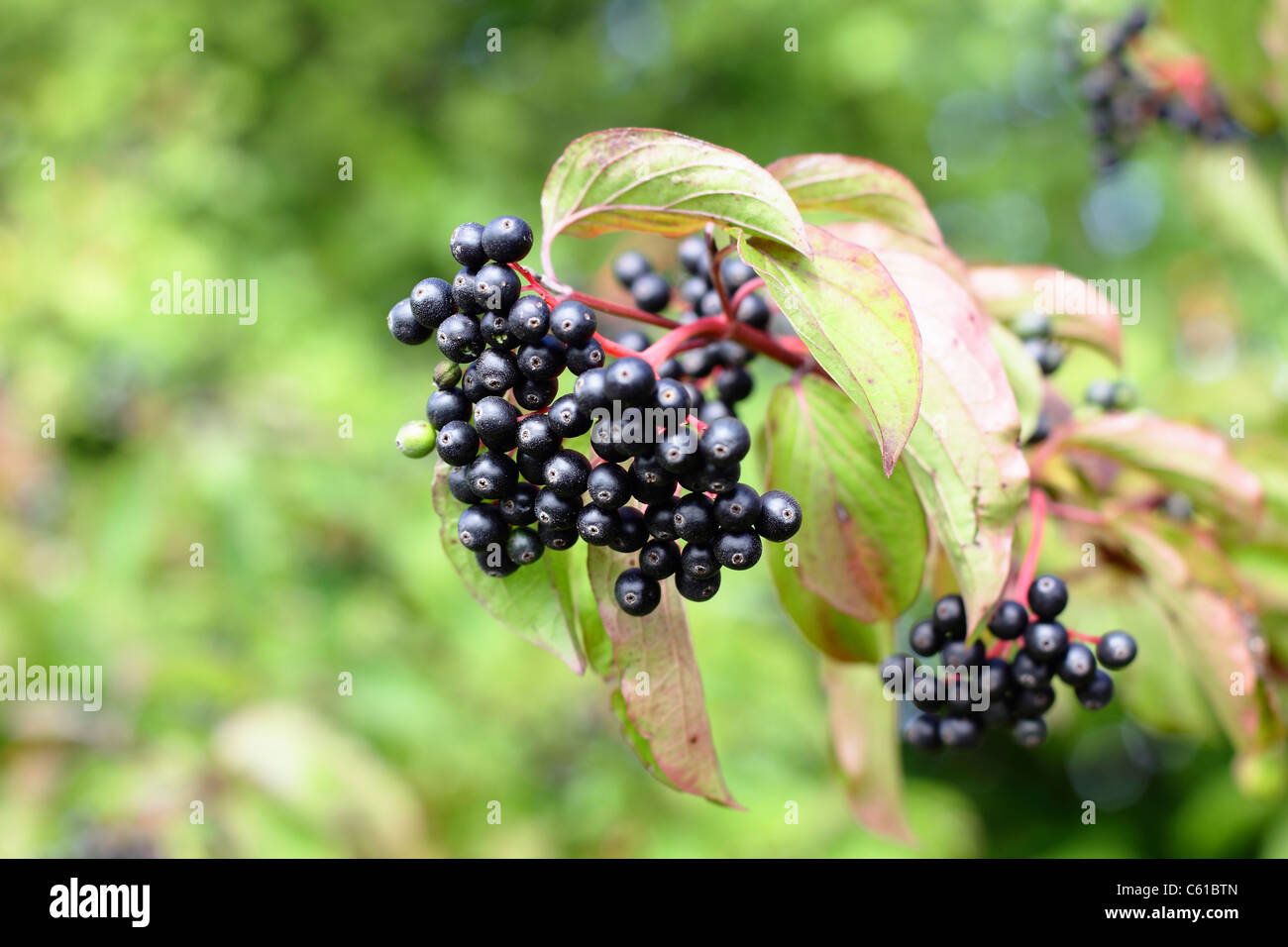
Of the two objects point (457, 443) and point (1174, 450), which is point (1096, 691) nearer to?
point (1174, 450)

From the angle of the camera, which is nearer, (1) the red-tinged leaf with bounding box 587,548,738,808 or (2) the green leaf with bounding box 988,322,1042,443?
(1) the red-tinged leaf with bounding box 587,548,738,808

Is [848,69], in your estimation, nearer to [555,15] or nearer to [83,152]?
[555,15]

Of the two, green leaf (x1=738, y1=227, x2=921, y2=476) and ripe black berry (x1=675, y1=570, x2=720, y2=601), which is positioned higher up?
green leaf (x1=738, y1=227, x2=921, y2=476)

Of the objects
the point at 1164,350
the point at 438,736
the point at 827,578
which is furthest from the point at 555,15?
the point at 827,578

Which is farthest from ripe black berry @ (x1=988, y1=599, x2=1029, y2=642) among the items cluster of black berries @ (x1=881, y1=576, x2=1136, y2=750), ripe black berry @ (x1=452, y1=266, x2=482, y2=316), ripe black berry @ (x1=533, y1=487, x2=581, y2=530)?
ripe black berry @ (x1=452, y1=266, x2=482, y2=316)

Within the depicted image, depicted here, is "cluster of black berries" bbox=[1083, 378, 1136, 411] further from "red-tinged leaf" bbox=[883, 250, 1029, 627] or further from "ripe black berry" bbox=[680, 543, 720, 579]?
"ripe black berry" bbox=[680, 543, 720, 579]

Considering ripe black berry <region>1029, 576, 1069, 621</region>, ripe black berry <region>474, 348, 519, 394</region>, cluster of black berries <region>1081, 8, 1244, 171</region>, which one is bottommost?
ripe black berry <region>1029, 576, 1069, 621</region>
